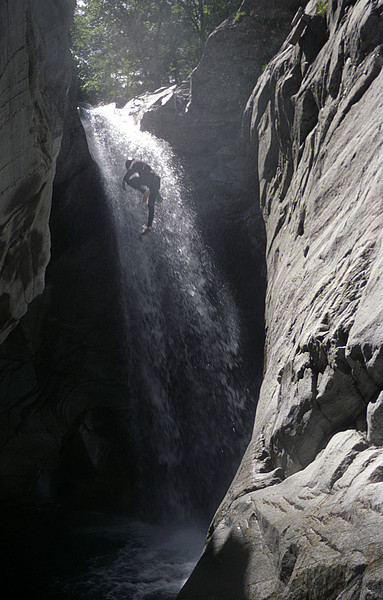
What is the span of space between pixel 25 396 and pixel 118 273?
12.1ft

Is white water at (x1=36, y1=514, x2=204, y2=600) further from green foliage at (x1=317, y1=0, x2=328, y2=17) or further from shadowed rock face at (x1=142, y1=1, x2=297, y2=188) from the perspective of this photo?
green foliage at (x1=317, y1=0, x2=328, y2=17)

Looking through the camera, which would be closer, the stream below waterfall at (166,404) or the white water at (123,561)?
the white water at (123,561)

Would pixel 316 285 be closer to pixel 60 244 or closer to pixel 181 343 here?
pixel 181 343

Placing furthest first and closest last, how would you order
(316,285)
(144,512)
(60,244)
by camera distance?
1. (60,244)
2. (144,512)
3. (316,285)

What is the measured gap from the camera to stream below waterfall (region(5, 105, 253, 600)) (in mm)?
9727

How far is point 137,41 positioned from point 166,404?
19363 millimetres

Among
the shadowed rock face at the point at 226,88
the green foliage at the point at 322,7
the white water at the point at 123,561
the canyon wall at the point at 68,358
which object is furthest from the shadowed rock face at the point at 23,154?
the shadowed rock face at the point at 226,88

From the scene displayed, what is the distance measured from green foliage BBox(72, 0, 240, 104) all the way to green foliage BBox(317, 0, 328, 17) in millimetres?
14987

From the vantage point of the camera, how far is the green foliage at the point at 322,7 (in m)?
9.62

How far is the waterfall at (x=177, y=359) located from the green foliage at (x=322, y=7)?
19.0 ft

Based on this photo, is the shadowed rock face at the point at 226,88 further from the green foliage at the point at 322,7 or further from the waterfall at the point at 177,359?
the green foliage at the point at 322,7

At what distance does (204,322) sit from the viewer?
1268 cm

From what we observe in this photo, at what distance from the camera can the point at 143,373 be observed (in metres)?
12.8

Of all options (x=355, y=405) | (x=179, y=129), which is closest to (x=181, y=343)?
(x=179, y=129)
